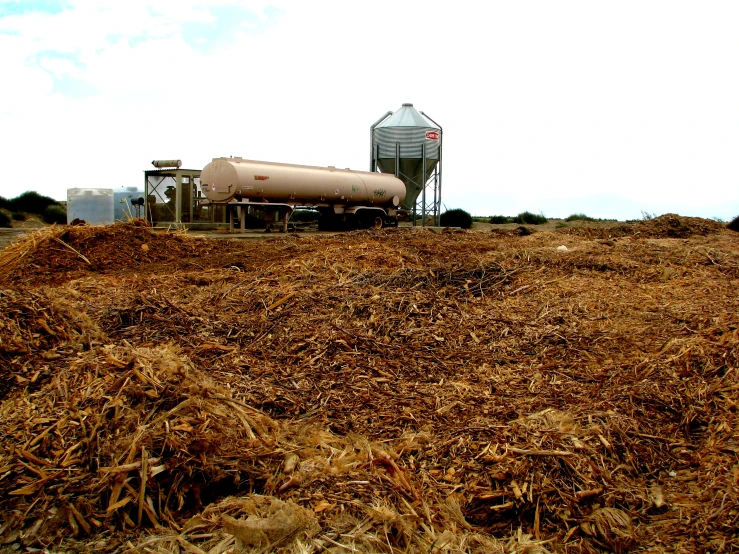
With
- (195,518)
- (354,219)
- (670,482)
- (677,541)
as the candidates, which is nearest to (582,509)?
(677,541)

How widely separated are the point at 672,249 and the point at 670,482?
7889 mm

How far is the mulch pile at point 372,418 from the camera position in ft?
10.8

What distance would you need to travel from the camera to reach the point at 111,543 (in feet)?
10.4

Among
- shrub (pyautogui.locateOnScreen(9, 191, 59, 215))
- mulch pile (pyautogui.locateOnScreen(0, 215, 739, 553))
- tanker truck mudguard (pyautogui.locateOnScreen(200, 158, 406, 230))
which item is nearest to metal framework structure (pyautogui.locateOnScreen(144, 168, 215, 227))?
tanker truck mudguard (pyautogui.locateOnScreen(200, 158, 406, 230))

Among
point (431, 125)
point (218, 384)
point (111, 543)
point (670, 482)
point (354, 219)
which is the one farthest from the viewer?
point (431, 125)

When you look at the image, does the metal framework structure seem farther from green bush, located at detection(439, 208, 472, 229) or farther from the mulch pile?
the mulch pile

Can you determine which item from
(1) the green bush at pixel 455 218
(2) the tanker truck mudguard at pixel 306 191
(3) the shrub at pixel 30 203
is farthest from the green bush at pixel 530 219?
(3) the shrub at pixel 30 203

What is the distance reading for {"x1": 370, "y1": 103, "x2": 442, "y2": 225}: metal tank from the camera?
28.1 metres

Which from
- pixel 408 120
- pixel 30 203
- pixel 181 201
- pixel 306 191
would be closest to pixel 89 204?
pixel 181 201

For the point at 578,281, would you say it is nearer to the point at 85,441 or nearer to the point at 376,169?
the point at 85,441

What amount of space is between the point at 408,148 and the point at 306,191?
793cm

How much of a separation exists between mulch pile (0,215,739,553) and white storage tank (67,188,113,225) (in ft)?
49.4

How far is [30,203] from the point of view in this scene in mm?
32750

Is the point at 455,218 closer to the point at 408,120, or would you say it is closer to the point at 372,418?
the point at 408,120
